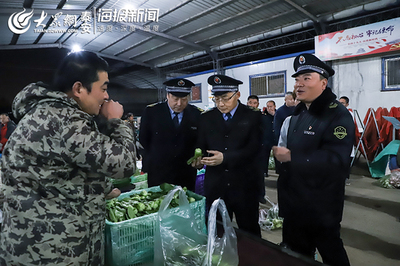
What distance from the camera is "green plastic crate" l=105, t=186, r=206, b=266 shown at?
1136 mm

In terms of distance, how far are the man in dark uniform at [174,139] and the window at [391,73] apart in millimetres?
6891

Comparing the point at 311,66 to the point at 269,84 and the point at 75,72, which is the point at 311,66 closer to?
the point at 75,72

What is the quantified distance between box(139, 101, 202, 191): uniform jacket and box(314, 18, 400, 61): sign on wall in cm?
671

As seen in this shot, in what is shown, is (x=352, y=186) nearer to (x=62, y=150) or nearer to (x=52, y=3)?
(x=62, y=150)

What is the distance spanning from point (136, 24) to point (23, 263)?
1025cm

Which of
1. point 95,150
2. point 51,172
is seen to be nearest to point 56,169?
point 51,172

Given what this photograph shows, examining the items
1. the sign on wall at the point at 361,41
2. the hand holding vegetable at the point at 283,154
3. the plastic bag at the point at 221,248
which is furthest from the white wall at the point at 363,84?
the plastic bag at the point at 221,248

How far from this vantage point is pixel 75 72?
1.00m

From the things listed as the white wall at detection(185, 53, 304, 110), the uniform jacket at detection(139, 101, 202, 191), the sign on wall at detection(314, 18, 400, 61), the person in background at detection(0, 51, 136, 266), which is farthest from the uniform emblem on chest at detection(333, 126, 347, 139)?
the white wall at detection(185, 53, 304, 110)

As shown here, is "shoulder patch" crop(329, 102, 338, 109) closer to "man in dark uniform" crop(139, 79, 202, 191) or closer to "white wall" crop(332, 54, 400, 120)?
"man in dark uniform" crop(139, 79, 202, 191)

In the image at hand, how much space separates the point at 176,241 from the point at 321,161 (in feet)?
2.92

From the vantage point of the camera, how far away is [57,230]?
943 mm

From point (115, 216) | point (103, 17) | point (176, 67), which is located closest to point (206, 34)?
point (103, 17)

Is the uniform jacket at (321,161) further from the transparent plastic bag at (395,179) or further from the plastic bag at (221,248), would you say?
the transparent plastic bag at (395,179)
